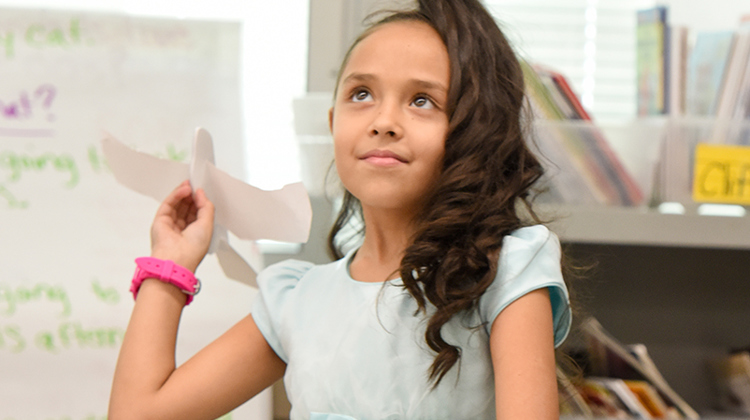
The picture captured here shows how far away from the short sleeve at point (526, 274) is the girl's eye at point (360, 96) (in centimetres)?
22

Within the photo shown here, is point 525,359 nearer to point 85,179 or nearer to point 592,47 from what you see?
point 85,179

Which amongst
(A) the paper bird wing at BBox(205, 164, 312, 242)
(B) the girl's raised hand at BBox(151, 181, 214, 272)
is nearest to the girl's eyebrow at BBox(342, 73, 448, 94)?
(A) the paper bird wing at BBox(205, 164, 312, 242)

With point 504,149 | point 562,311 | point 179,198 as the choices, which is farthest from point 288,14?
point 562,311

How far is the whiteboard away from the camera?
104 centimetres

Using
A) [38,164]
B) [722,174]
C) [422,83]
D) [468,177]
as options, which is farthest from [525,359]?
[38,164]

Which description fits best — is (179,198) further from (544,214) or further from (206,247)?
(544,214)

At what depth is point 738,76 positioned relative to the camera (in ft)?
3.71

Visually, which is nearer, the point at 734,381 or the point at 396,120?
the point at 396,120

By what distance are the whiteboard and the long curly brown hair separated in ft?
1.57

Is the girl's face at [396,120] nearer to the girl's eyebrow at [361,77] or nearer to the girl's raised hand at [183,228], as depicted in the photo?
→ the girl's eyebrow at [361,77]

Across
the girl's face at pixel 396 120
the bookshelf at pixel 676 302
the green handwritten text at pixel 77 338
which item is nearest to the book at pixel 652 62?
the bookshelf at pixel 676 302

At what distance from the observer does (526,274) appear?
2.06 feet

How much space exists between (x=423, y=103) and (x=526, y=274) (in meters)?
0.21

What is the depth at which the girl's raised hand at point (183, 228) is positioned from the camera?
77 cm
